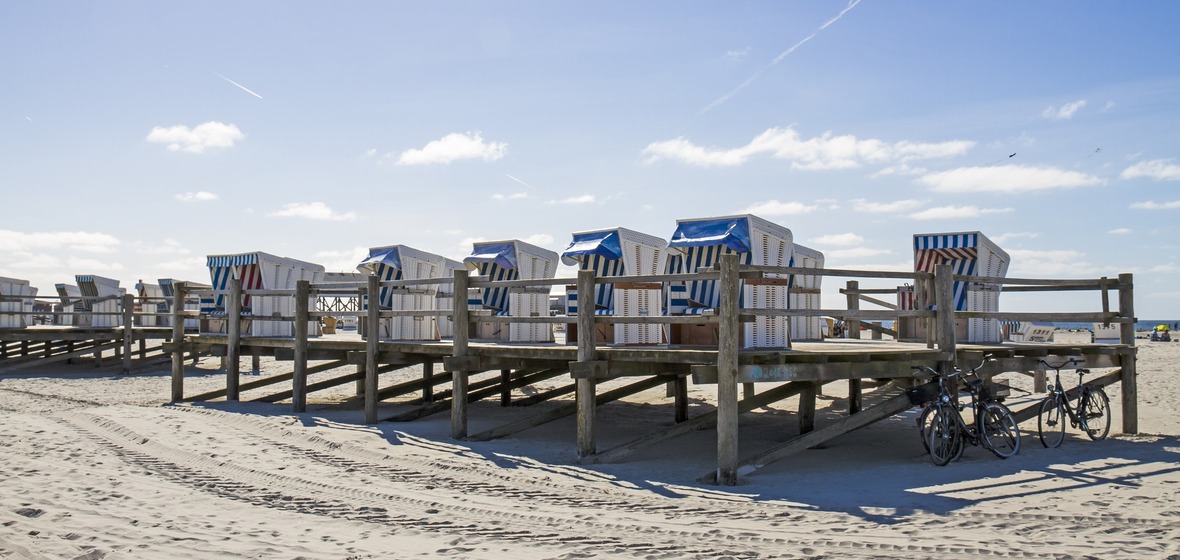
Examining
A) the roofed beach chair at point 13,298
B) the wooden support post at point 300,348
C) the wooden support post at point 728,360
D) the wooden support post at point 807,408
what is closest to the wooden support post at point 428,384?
the wooden support post at point 300,348

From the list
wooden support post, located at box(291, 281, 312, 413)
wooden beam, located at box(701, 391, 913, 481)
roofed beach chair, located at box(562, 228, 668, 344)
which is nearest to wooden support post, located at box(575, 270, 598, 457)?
roofed beach chair, located at box(562, 228, 668, 344)

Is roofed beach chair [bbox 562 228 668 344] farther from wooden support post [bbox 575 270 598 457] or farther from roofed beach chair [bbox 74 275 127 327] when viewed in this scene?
roofed beach chair [bbox 74 275 127 327]

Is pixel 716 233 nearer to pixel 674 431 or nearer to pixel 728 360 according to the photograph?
pixel 674 431

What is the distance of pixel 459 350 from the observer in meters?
11.1

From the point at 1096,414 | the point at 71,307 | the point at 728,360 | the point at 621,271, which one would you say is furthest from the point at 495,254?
the point at 71,307

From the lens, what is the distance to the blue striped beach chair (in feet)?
42.2

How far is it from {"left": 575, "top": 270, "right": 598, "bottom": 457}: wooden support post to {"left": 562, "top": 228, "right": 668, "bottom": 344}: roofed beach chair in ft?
4.76

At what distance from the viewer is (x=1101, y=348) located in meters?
11.8

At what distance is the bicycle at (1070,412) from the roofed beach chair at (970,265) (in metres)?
2.06

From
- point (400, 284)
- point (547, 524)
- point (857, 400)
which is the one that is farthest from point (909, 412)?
point (547, 524)

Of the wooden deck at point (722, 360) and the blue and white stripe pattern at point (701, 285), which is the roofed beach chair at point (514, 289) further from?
the blue and white stripe pattern at point (701, 285)

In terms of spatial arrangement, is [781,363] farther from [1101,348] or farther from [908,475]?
[1101,348]

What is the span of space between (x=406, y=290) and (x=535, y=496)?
303 inches

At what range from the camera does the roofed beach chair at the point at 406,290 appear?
48.5ft
